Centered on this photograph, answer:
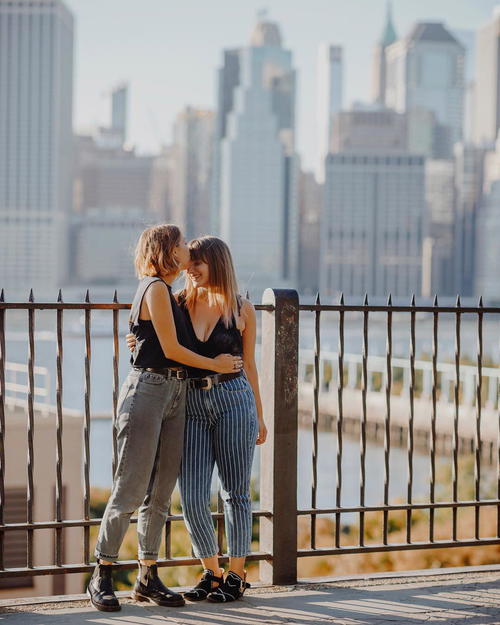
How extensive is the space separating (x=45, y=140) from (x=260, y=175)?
38.3 metres

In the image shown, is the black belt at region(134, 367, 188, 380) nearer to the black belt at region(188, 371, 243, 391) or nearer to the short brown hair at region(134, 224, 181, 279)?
the black belt at region(188, 371, 243, 391)

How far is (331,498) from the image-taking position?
35844 mm

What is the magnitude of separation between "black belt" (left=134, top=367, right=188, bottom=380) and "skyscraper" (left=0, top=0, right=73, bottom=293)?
153m

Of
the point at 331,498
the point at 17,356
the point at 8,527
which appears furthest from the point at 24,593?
the point at 17,356

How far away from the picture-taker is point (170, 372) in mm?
3824

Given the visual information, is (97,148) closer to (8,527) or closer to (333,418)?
(333,418)

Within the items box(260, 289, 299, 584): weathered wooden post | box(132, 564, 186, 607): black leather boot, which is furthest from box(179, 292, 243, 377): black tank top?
box(132, 564, 186, 607): black leather boot

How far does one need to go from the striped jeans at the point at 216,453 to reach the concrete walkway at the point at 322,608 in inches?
11.6

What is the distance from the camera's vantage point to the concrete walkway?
3916mm

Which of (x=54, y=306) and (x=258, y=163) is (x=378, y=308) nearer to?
(x=54, y=306)

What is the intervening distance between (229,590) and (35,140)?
16894 cm

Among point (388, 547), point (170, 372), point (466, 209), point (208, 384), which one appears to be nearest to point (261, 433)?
point (208, 384)

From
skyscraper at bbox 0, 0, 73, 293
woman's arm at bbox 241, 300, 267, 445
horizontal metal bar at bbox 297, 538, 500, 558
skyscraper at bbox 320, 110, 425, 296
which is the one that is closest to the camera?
woman's arm at bbox 241, 300, 267, 445

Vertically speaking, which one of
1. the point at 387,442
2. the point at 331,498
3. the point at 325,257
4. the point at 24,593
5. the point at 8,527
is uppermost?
the point at 325,257
